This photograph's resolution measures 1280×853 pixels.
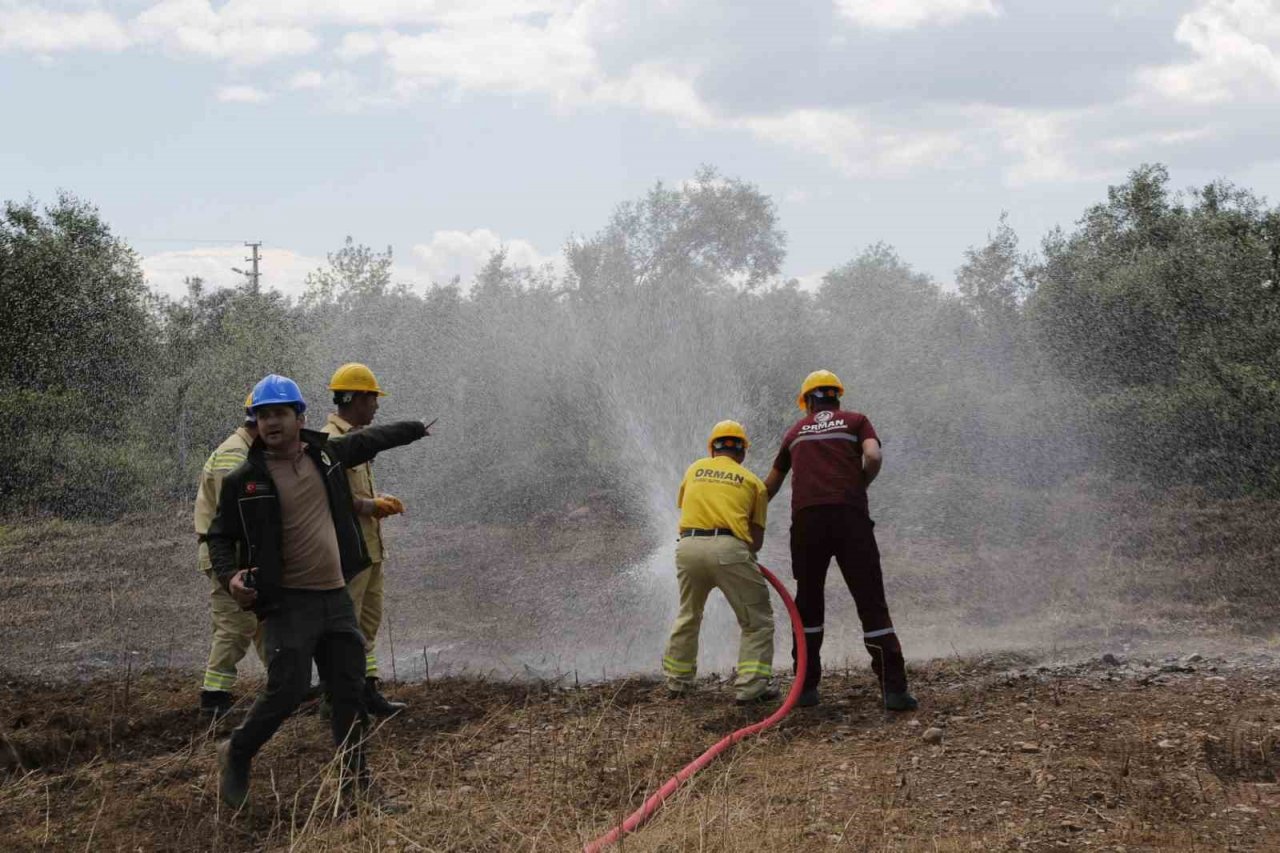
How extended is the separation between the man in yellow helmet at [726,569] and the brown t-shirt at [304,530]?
7.44 feet

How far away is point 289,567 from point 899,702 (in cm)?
310

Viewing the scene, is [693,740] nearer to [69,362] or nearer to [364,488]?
[364,488]

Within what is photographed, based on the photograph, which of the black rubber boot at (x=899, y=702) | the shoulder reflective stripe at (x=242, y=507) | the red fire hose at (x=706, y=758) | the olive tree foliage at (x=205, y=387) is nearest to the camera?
the red fire hose at (x=706, y=758)

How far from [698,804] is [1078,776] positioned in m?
1.58

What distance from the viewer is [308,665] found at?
4.62m

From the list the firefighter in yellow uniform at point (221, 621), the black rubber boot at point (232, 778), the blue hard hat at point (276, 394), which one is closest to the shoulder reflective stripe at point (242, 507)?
the blue hard hat at point (276, 394)

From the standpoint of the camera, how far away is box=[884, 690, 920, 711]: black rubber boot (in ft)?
19.3

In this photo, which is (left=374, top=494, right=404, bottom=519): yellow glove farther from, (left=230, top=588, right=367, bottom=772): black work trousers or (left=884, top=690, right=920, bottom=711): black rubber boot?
(left=884, top=690, right=920, bottom=711): black rubber boot

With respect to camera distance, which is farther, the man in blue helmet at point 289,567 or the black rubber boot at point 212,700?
the black rubber boot at point 212,700

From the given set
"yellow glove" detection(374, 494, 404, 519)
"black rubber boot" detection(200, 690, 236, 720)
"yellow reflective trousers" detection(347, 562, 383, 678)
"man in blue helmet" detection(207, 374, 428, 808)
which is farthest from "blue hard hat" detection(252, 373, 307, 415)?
"black rubber boot" detection(200, 690, 236, 720)

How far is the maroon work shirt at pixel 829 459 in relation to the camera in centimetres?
606

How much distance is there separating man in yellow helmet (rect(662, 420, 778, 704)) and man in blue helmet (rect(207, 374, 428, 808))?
84.1 inches

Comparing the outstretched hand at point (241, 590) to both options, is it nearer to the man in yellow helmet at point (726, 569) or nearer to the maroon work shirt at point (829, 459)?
the man in yellow helmet at point (726, 569)

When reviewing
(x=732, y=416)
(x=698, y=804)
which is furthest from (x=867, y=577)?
(x=732, y=416)
